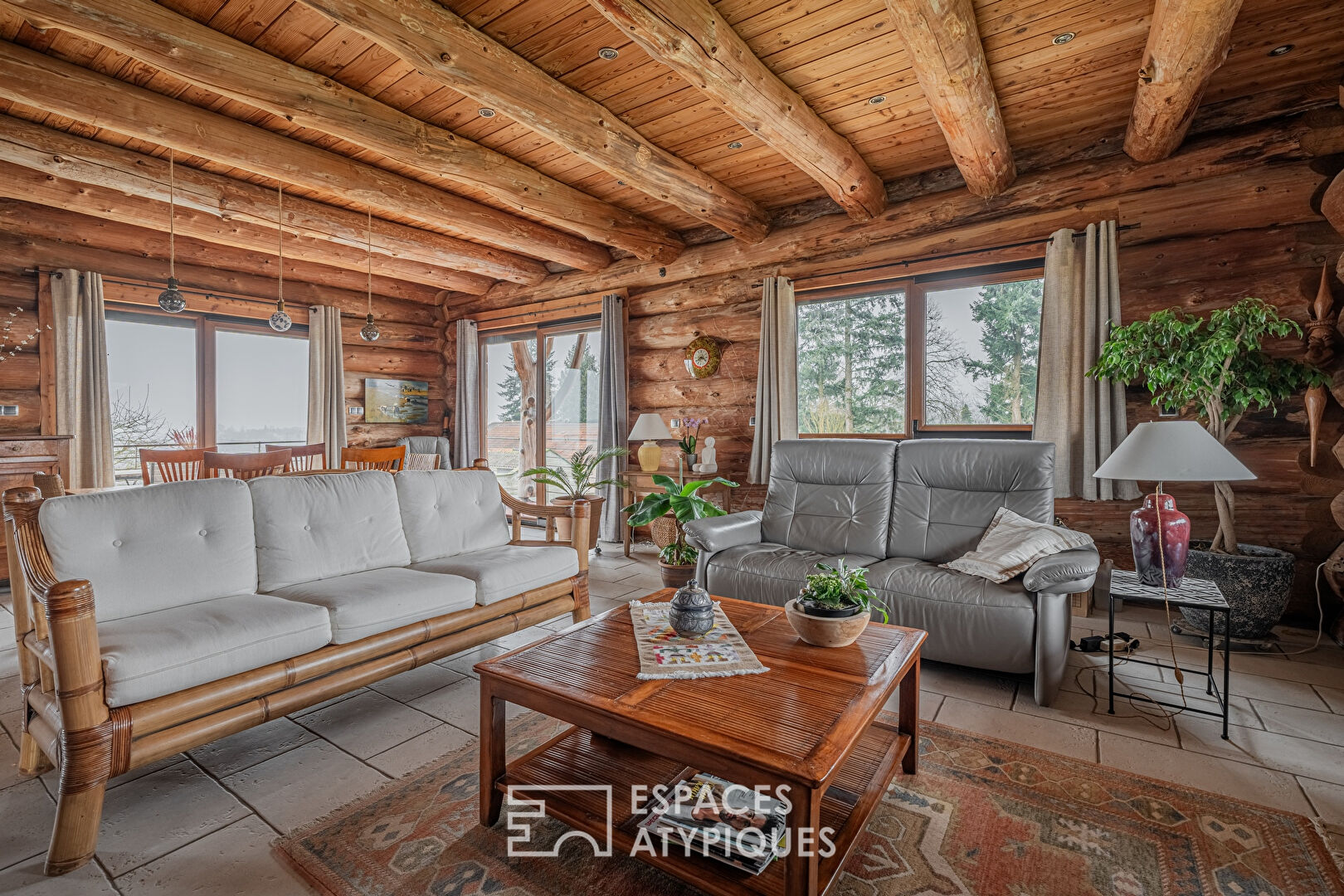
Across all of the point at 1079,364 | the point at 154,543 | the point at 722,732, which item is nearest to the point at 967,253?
the point at 1079,364

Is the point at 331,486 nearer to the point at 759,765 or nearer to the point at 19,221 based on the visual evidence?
the point at 759,765

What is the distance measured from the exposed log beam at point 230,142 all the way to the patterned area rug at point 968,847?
3.39 m

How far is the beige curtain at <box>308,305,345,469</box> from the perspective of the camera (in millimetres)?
6266

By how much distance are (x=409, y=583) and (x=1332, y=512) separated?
4357 mm

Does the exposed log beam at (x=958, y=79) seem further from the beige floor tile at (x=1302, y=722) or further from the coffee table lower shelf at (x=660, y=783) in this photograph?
the beige floor tile at (x=1302, y=722)

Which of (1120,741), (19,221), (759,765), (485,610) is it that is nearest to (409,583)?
(485,610)

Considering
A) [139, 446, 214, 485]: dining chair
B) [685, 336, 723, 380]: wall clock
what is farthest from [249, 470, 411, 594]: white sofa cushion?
[685, 336, 723, 380]: wall clock

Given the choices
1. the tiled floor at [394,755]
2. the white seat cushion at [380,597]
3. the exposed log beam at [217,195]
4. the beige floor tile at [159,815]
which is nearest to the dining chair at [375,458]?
the white seat cushion at [380,597]

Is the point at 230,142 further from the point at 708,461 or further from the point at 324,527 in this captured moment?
the point at 708,461

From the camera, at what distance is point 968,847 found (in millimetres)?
1602

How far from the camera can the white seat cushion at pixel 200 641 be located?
169cm

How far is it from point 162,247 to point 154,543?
172 inches

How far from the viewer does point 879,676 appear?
1.68 m

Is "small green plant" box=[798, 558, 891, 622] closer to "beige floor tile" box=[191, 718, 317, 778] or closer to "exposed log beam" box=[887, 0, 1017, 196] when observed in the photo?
"beige floor tile" box=[191, 718, 317, 778]
